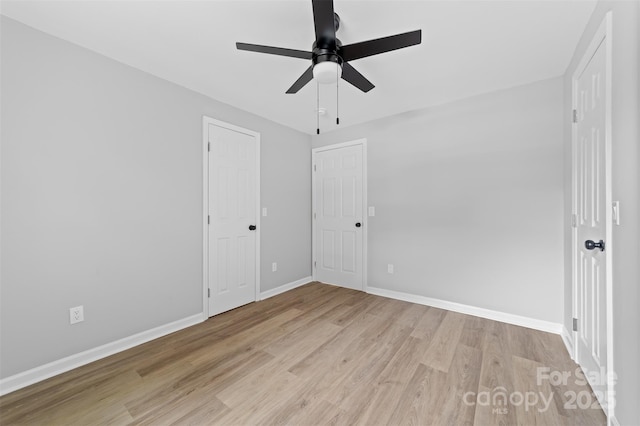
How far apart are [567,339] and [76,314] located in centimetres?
408

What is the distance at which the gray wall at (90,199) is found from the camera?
1.69 meters

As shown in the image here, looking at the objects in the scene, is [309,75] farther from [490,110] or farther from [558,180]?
[558,180]

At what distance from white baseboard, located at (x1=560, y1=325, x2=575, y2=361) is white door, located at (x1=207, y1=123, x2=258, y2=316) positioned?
3.20m

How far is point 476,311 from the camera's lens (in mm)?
2779

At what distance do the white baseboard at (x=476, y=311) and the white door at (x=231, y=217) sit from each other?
1813 millimetres

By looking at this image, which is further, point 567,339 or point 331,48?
point 567,339

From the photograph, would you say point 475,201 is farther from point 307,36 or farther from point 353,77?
point 307,36

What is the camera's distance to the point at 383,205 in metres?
3.47

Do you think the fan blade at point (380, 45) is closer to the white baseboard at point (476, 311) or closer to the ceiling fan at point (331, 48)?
the ceiling fan at point (331, 48)

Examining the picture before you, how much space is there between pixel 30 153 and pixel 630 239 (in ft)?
11.6

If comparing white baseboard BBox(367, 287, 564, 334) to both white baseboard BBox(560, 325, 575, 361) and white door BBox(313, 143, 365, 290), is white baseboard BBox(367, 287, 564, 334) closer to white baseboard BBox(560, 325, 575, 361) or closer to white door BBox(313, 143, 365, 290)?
white baseboard BBox(560, 325, 575, 361)

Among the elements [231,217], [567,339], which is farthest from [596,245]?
[231,217]

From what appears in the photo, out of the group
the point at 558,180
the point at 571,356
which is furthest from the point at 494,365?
the point at 558,180

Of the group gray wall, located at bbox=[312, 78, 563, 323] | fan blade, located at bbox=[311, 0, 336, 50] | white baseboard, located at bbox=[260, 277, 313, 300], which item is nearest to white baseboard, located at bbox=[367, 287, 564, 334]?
gray wall, located at bbox=[312, 78, 563, 323]
